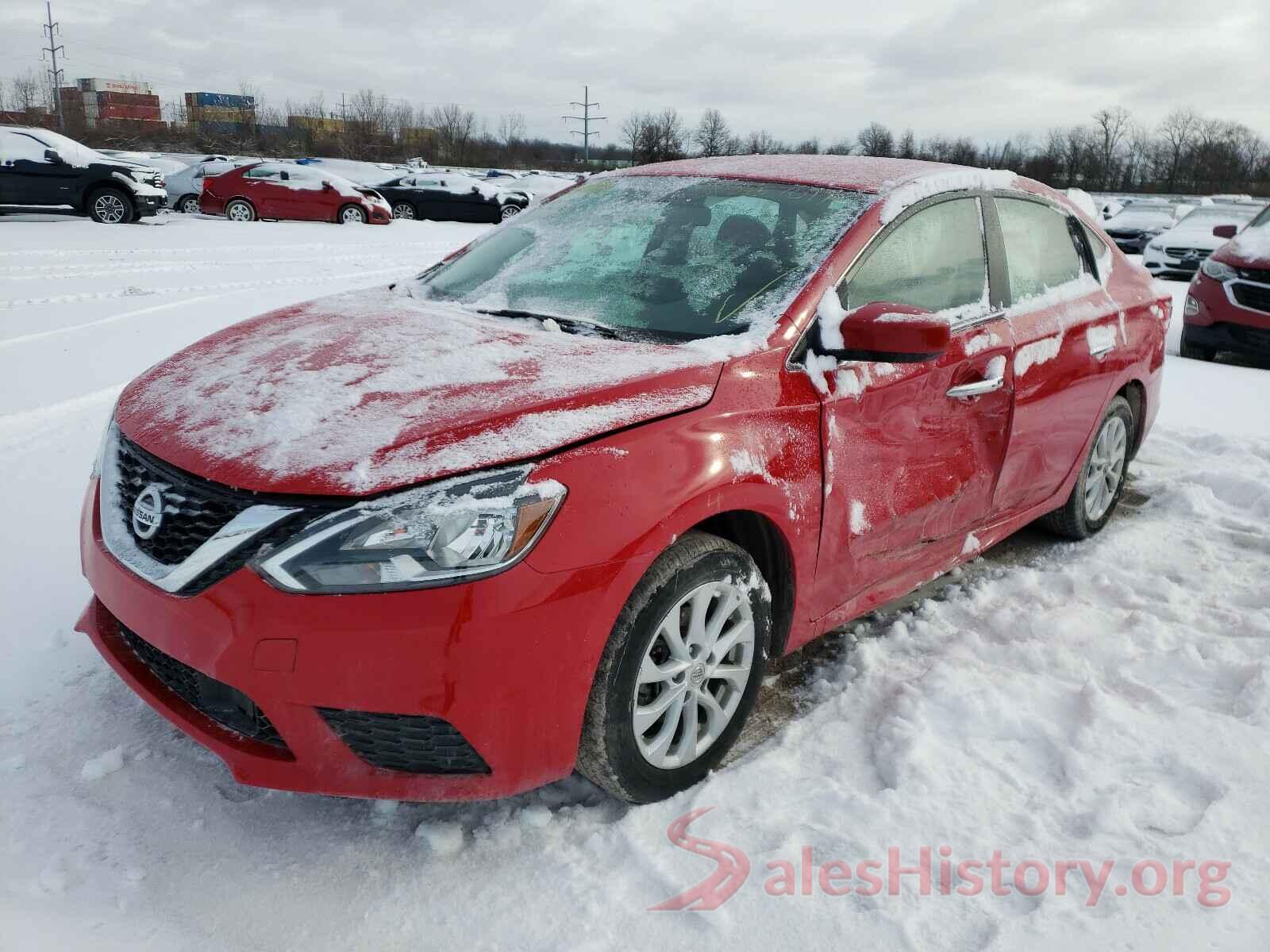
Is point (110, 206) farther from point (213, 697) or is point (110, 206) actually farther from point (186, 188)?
point (213, 697)

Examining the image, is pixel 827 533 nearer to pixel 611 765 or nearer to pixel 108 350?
pixel 611 765

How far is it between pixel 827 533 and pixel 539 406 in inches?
36.7

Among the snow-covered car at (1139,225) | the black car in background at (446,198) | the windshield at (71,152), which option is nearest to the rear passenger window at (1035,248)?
the windshield at (71,152)

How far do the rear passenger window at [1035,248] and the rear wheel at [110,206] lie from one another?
14660 mm

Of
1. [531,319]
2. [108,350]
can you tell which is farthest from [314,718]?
[108,350]

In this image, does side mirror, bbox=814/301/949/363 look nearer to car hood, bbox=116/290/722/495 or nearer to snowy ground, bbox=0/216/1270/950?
car hood, bbox=116/290/722/495

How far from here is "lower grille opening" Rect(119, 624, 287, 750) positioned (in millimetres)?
1996

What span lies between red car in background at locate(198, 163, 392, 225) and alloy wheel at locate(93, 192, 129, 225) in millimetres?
→ 4317

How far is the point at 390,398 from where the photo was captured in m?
2.14

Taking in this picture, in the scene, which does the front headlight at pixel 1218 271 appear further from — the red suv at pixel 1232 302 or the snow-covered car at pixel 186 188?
the snow-covered car at pixel 186 188

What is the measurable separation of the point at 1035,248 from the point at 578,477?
2.42m

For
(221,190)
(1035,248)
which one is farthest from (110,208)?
(1035,248)

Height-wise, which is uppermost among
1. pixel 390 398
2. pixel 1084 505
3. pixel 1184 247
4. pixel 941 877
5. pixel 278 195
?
pixel 278 195

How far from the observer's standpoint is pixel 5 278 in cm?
841
